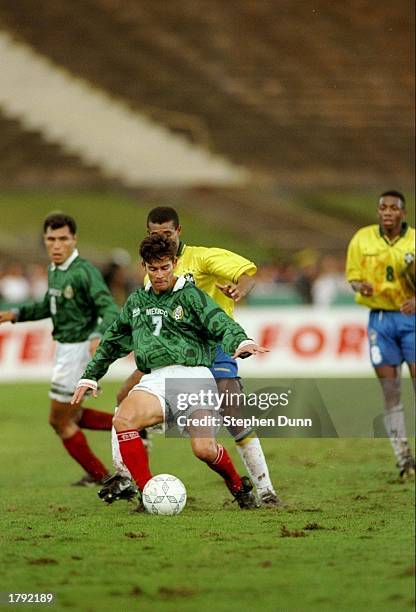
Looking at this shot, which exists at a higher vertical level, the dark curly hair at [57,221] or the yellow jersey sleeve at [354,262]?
the dark curly hair at [57,221]

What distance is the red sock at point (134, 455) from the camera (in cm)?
732

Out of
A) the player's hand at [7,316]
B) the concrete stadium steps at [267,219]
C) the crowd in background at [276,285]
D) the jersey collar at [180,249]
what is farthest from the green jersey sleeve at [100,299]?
the concrete stadium steps at [267,219]

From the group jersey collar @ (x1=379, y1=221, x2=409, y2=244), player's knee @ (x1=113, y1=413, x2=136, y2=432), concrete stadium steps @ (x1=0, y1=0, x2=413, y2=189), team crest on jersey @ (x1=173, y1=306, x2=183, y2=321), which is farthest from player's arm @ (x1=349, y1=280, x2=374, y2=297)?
concrete stadium steps @ (x1=0, y1=0, x2=413, y2=189)

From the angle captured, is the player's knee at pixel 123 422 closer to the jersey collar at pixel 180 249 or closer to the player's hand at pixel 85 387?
the player's hand at pixel 85 387

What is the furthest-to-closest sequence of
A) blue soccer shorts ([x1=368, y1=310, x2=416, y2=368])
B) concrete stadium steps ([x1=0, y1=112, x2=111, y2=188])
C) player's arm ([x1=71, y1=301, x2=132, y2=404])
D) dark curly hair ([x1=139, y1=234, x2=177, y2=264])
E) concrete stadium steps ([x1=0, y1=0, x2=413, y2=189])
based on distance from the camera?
concrete stadium steps ([x1=0, y1=112, x2=111, y2=188]) → concrete stadium steps ([x1=0, y1=0, x2=413, y2=189]) → blue soccer shorts ([x1=368, y1=310, x2=416, y2=368]) → player's arm ([x1=71, y1=301, x2=132, y2=404]) → dark curly hair ([x1=139, y1=234, x2=177, y2=264])

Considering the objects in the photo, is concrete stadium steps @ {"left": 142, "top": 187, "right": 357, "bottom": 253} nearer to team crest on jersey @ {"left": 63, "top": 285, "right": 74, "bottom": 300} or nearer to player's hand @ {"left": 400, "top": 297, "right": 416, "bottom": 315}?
player's hand @ {"left": 400, "top": 297, "right": 416, "bottom": 315}

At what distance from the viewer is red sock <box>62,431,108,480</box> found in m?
9.46

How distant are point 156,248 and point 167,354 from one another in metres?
0.63

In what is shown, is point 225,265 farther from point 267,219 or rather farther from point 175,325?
point 267,219

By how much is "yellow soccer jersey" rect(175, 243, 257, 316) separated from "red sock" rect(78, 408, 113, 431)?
5.97 feet

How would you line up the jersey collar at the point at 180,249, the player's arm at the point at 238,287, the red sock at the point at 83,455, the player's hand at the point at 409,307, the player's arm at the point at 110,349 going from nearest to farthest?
the player's arm at the point at 110,349 < the player's arm at the point at 238,287 < the jersey collar at the point at 180,249 < the red sock at the point at 83,455 < the player's hand at the point at 409,307

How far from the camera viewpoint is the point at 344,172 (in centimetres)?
2461

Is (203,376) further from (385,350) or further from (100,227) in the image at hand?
(100,227)

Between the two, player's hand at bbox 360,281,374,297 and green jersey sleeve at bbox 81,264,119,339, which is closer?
green jersey sleeve at bbox 81,264,119,339
